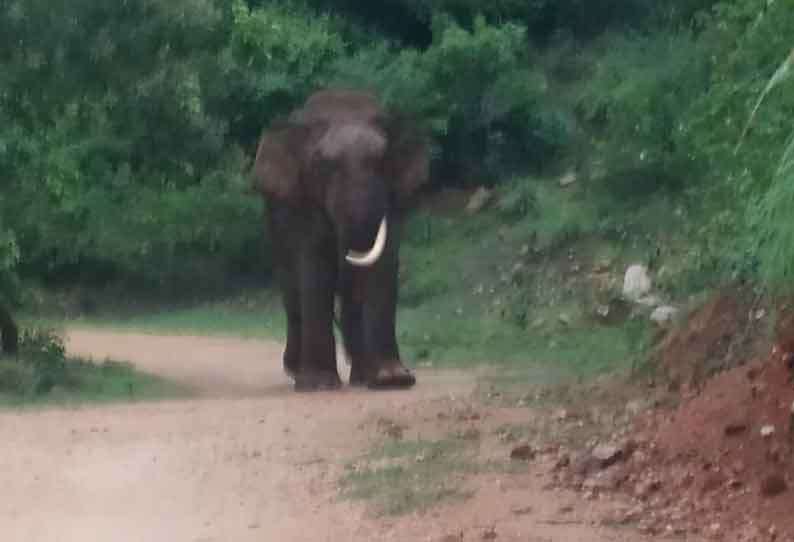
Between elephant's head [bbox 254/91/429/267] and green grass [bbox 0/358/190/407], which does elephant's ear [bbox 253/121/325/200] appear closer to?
elephant's head [bbox 254/91/429/267]

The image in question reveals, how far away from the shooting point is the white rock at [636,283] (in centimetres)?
1825

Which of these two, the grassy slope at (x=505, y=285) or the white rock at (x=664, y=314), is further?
the grassy slope at (x=505, y=285)

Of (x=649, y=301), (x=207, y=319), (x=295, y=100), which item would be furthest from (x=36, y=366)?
(x=295, y=100)

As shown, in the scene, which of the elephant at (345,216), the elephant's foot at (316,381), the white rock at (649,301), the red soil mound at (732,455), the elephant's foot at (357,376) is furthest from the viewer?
the white rock at (649,301)

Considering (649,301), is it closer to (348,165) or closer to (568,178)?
(348,165)

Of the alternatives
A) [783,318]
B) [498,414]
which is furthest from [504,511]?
[498,414]

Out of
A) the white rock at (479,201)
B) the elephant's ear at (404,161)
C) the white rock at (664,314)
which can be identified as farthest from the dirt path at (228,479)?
the white rock at (479,201)

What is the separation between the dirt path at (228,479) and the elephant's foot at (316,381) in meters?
0.79

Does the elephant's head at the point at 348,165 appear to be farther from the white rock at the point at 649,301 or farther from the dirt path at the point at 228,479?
the white rock at the point at 649,301

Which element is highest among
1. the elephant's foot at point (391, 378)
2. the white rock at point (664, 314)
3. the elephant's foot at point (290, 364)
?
the white rock at point (664, 314)

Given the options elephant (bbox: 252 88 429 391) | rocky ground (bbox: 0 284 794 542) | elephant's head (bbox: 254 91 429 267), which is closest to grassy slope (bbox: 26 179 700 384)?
elephant (bbox: 252 88 429 391)

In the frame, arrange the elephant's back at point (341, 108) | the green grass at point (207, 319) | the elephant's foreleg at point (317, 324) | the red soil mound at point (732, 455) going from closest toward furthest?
the red soil mound at point (732, 455) → the elephant's foreleg at point (317, 324) → the elephant's back at point (341, 108) → the green grass at point (207, 319)

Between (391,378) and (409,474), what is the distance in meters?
5.17

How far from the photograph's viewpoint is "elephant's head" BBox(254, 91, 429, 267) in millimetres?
14859
